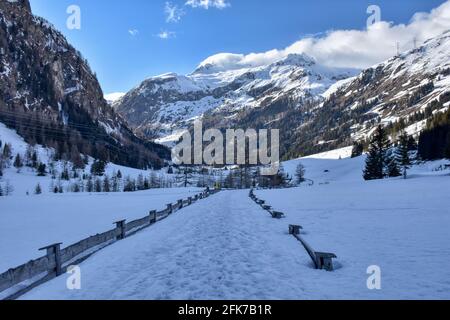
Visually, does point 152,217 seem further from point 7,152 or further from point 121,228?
point 7,152

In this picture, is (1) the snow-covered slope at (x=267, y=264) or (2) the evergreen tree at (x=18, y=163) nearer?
(1) the snow-covered slope at (x=267, y=264)

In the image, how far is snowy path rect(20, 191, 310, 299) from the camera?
327 inches

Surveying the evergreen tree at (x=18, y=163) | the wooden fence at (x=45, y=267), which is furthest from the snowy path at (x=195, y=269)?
the evergreen tree at (x=18, y=163)

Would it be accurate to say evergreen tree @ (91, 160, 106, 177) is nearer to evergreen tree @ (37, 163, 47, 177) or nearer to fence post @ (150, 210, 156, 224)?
evergreen tree @ (37, 163, 47, 177)

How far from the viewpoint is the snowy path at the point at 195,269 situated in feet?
27.2

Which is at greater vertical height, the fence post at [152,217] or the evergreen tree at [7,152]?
the evergreen tree at [7,152]

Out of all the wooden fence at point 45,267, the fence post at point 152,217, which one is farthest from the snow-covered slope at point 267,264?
the fence post at point 152,217

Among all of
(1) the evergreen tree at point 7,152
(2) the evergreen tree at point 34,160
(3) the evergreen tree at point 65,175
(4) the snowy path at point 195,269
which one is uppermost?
(1) the evergreen tree at point 7,152

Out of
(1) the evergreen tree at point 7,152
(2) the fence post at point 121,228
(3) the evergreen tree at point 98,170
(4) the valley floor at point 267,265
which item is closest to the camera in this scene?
(4) the valley floor at point 267,265

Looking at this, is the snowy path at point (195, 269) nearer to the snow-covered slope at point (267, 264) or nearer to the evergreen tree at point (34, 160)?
the snow-covered slope at point (267, 264)

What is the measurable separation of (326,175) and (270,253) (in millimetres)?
169832

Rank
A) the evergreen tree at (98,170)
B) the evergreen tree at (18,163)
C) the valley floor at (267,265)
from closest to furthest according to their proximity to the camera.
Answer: the valley floor at (267,265)
the evergreen tree at (18,163)
the evergreen tree at (98,170)
